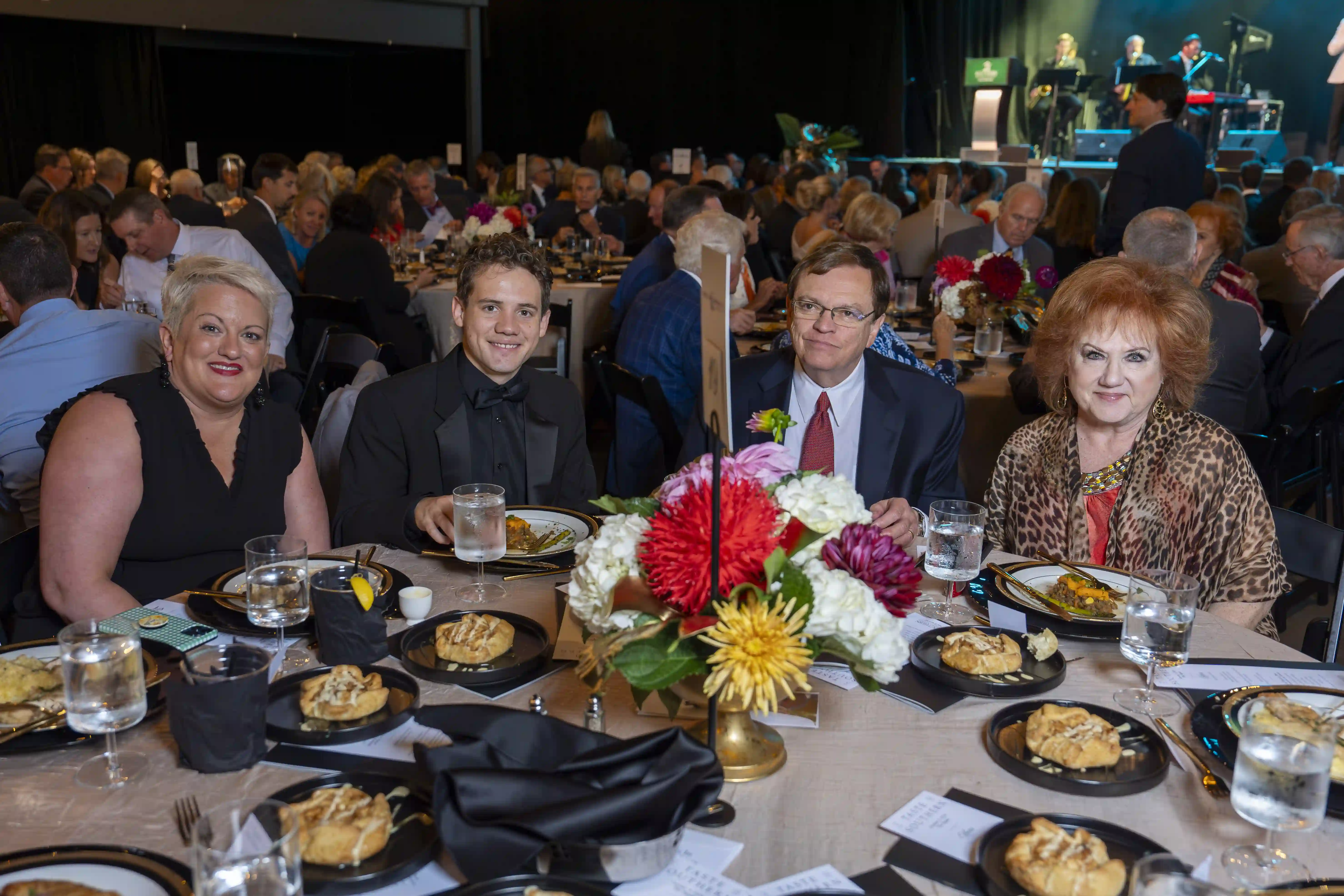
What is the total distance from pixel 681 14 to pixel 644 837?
1745cm

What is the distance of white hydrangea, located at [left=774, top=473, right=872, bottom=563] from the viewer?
1316 mm

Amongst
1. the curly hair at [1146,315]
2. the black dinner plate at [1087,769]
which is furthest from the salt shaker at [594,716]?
the curly hair at [1146,315]

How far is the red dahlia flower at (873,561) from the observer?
133 centimetres

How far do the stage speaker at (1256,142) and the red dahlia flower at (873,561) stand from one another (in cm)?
1556

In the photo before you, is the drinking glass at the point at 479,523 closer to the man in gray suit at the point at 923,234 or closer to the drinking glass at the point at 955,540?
the drinking glass at the point at 955,540

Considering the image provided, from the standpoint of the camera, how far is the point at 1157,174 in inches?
261

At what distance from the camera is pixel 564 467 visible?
2836 millimetres

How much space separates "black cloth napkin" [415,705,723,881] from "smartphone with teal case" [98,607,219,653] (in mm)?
711

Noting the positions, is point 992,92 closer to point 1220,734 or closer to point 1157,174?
point 1157,174

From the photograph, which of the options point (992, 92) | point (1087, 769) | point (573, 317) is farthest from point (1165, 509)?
point (992, 92)

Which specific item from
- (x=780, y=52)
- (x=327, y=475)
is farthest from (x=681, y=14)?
(x=327, y=475)

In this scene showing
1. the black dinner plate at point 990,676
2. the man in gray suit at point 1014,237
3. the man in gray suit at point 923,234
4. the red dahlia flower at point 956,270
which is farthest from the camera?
the man in gray suit at point 923,234

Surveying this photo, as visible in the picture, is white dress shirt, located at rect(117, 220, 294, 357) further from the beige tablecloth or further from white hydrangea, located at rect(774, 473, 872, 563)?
white hydrangea, located at rect(774, 473, 872, 563)

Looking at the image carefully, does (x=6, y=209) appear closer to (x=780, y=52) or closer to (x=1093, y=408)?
(x=1093, y=408)
